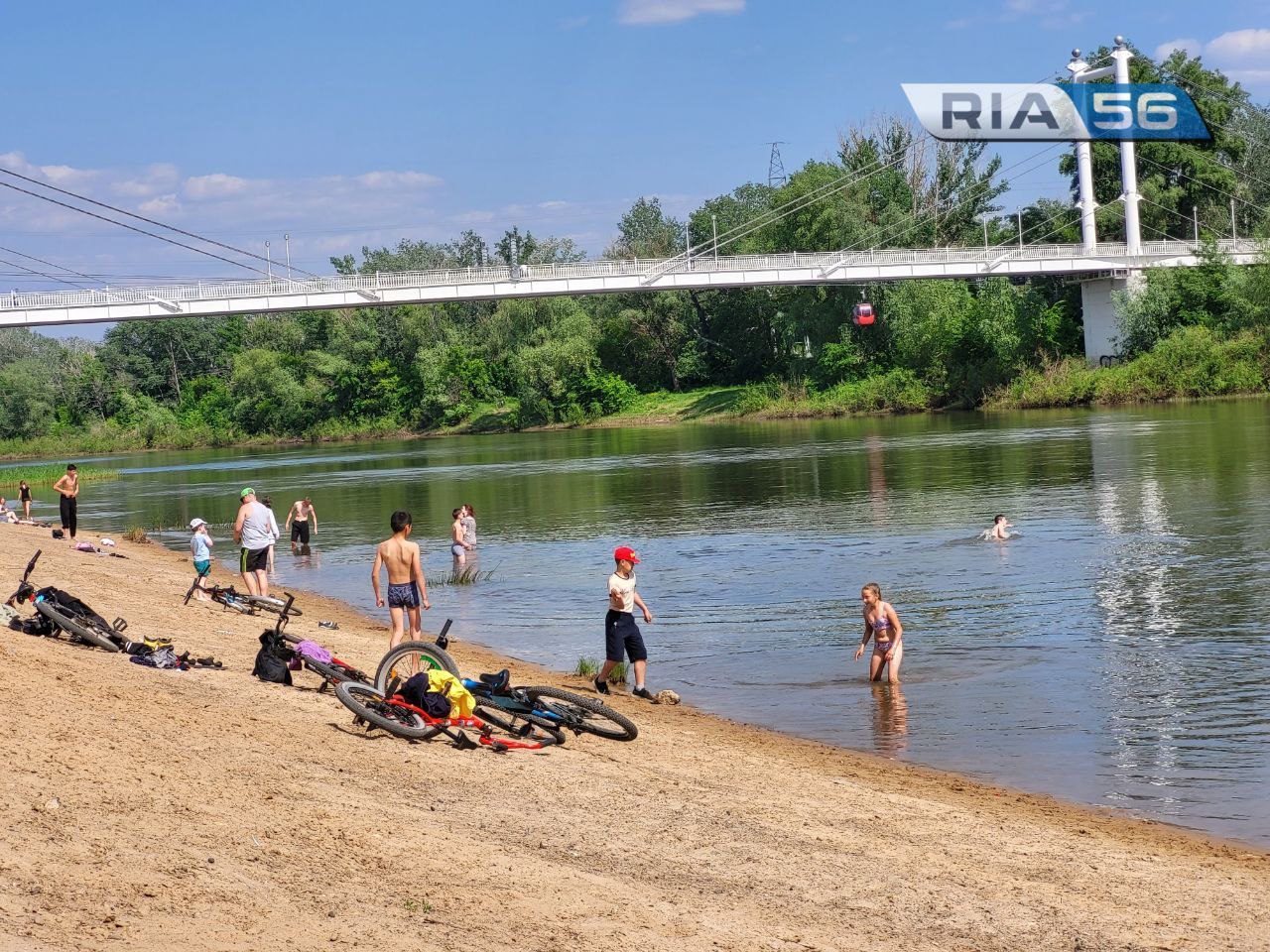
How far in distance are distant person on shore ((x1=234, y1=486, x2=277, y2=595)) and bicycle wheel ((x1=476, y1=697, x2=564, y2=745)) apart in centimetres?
934

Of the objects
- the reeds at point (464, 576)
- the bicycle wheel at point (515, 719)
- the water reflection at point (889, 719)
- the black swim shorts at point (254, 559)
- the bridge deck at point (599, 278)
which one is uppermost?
the bridge deck at point (599, 278)

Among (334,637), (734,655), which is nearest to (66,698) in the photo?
(334,637)

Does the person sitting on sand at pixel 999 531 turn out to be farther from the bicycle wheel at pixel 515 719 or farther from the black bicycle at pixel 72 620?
the black bicycle at pixel 72 620

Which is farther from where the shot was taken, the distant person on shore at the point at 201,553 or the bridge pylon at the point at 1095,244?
the bridge pylon at the point at 1095,244

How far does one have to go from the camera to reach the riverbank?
230 inches

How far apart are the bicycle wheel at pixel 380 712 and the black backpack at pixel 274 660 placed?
1530 millimetres

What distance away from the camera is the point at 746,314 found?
101750mm

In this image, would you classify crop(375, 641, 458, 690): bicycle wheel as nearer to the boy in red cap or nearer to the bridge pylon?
the boy in red cap

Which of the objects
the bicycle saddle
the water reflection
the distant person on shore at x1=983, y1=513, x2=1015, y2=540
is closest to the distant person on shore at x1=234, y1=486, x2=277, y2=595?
the water reflection

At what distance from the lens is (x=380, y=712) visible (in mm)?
9578

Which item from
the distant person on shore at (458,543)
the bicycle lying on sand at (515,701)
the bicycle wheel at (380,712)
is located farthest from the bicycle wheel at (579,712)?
the distant person on shore at (458,543)

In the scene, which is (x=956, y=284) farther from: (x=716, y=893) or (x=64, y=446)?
(x=716, y=893)

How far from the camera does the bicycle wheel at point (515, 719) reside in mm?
9727

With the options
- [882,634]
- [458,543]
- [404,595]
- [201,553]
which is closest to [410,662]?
[404,595]
